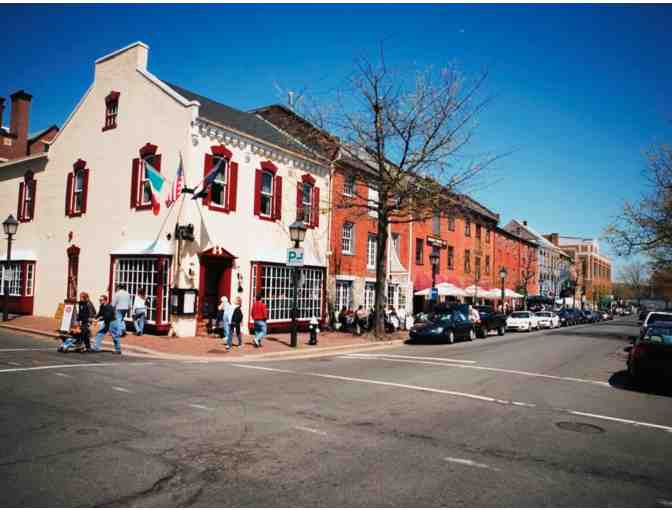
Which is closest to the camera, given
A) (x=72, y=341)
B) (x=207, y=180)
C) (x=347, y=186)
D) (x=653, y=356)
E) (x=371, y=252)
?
(x=653, y=356)

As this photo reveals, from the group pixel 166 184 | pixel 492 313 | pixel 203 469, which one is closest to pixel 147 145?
pixel 166 184

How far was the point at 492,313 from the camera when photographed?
27.7 m

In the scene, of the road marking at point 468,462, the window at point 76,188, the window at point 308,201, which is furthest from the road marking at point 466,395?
the window at point 76,188

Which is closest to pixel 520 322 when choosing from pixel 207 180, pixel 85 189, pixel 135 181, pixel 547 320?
pixel 547 320

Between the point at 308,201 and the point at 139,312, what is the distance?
989 cm

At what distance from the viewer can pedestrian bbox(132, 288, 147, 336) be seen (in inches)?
694

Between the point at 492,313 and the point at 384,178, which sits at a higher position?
the point at 384,178

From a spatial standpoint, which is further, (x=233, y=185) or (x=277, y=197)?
(x=277, y=197)

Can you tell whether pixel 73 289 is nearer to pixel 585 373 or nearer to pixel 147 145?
pixel 147 145

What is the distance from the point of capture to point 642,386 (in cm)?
1166

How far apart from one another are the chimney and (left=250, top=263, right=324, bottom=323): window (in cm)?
3344

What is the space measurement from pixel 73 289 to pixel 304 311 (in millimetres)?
10638

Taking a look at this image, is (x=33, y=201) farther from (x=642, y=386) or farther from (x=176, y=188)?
(x=642, y=386)

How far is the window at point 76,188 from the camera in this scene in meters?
22.3
